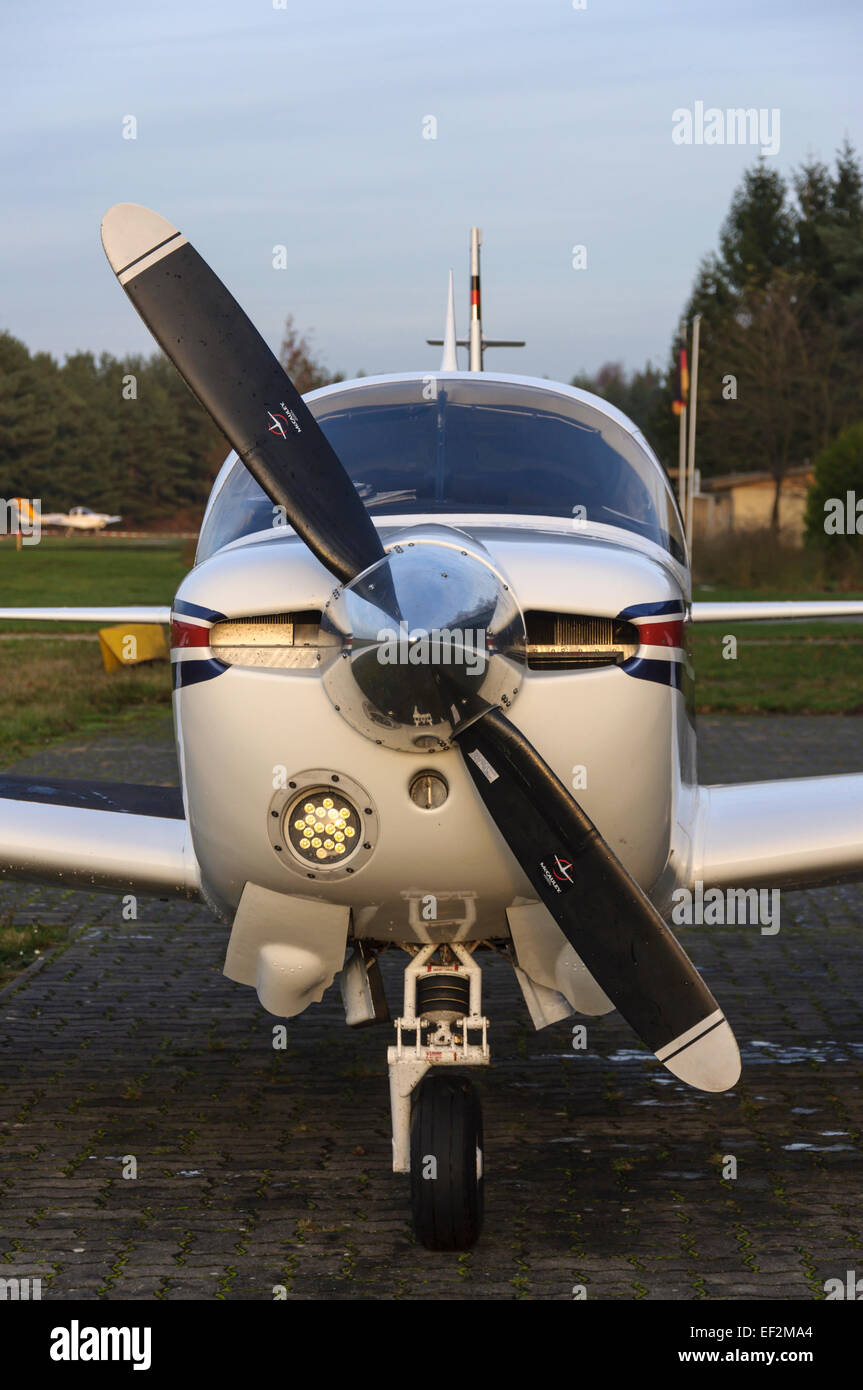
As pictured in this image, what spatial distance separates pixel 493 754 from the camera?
3.68 meters

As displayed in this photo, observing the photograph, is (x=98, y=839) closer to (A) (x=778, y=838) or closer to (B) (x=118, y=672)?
(A) (x=778, y=838)

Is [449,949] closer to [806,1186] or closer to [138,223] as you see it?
[806,1186]

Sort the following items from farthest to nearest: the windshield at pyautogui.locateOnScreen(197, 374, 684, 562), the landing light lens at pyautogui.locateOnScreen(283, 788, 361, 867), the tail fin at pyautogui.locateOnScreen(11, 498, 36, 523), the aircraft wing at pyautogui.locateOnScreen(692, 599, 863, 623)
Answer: the tail fin at pyautogui.locateOnScreen(11, 498, 36, 523), the aircraft wing at pyautogui.locateOnScreen(692, 599, 863, 623), the windshield at pyautogui.locateOnScreen(197, 374, 684, 562), the landing light lens at pyautogui.locateOnScreen(283, 788, 361, 867)

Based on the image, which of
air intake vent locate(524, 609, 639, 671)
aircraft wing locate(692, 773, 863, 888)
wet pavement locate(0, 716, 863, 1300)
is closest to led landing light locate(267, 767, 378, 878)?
air intake vent locate(524, 609, 639, 671)

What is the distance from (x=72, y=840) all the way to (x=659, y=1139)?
1980 millimetres

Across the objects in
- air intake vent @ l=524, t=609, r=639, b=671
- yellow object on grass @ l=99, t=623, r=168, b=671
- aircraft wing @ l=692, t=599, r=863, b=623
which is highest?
yellow object on grass @ l=99, t=623, r=168, b=671

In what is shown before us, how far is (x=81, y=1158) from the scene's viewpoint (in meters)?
4.80

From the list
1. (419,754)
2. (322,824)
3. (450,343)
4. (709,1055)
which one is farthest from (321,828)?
(450,343)

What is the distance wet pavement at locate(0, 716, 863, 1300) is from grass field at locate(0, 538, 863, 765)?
21.1ft

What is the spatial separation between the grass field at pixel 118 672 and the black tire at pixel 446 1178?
28.7 ft

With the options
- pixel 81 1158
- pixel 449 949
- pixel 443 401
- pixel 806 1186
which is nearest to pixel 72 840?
pixel 81 1158

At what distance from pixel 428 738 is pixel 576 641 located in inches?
16.2

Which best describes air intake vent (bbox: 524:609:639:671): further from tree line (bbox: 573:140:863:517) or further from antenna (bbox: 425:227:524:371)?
tree line (bbox: 573:140:863:517)

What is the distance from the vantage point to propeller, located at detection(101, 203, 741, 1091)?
3.72 metres
